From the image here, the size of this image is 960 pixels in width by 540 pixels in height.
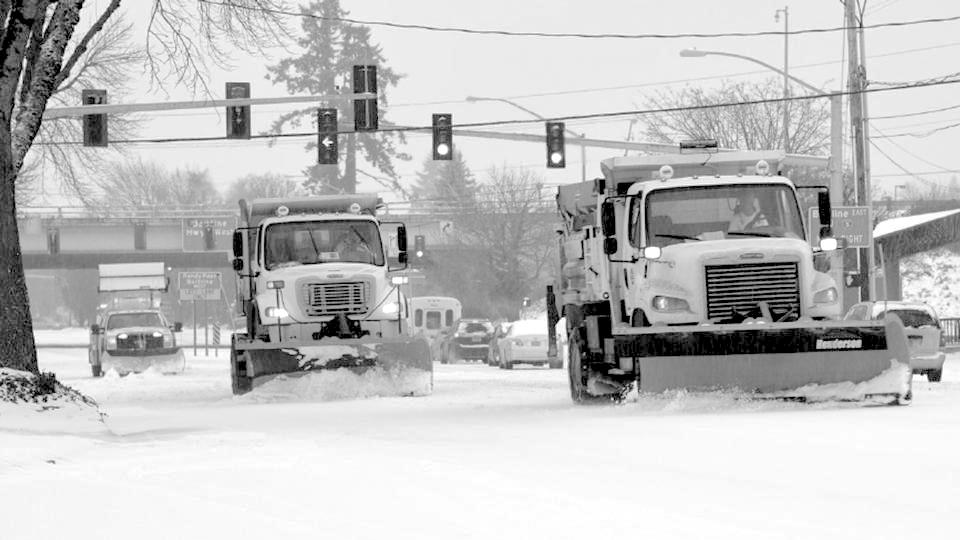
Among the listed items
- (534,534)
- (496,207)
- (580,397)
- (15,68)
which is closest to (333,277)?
(580,397)

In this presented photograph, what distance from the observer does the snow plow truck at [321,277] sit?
77.0 ft

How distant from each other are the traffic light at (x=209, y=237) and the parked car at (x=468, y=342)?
2243cm

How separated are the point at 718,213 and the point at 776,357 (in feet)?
6.78

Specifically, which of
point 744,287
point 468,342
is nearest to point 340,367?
point 744,287

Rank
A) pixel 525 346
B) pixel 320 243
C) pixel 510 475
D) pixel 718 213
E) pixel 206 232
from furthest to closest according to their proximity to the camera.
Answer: pixel 206 232, pixel 525 346, pixel 320 243, pixel 718 213, pixel 510 475

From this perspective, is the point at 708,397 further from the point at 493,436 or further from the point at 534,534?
the point at 534,534

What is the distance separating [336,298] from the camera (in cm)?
2358

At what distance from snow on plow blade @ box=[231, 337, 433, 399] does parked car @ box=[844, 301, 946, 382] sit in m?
9.39

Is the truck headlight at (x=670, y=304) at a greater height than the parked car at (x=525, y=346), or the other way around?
the truck headlight at (x=670, y=304)

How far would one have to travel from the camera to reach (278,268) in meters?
23.8

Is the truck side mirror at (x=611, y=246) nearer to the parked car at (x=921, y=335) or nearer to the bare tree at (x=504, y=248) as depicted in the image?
the parked car at (x=921, y=335)

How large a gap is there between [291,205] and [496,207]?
Result: 184ft

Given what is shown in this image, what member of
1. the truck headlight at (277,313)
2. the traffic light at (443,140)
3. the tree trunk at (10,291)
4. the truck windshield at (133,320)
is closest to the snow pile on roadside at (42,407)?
the tree trunk at (10,291)

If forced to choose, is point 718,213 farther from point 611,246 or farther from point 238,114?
point 238,114
